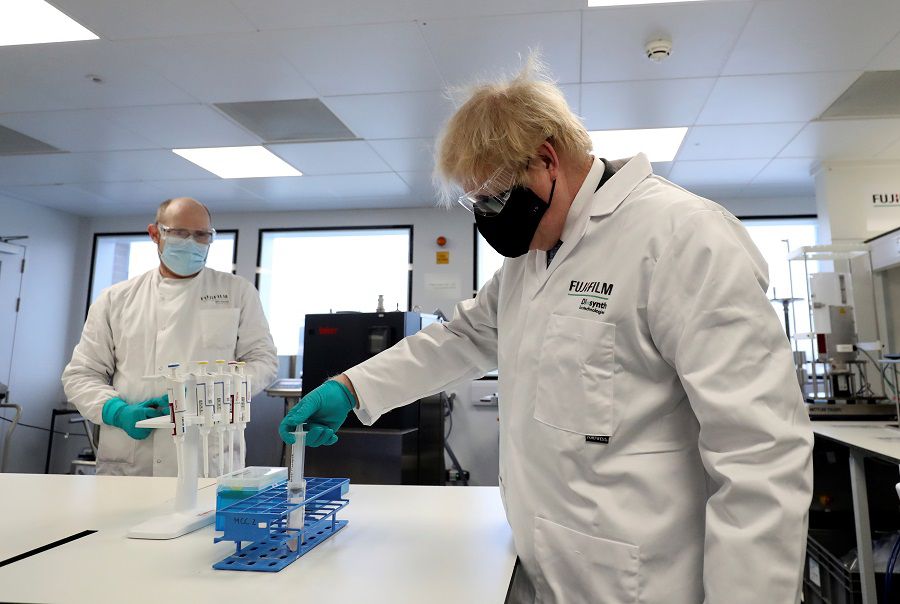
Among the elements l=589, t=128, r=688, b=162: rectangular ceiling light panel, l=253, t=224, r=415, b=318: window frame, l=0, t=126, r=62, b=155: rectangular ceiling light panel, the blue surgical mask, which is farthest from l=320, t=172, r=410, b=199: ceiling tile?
the blue surgical mask

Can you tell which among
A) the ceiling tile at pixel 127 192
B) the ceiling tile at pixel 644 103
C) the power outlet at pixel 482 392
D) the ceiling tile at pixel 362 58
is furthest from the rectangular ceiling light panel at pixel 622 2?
the ceiling tile at pixel 127 192

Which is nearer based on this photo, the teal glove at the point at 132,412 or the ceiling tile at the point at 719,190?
the teal glove at the point at 132,412

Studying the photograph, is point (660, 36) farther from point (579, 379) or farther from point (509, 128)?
point (579, 379)

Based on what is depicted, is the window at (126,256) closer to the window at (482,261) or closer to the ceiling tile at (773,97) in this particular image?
the window at (482,261)

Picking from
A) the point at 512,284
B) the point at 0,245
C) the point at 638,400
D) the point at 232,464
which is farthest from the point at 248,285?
the point at 0,245

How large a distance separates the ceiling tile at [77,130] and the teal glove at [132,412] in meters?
2.23

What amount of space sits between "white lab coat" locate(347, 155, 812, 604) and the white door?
5.05 metres

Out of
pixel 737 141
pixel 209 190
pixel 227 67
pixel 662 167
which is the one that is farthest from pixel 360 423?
pixel 737 141

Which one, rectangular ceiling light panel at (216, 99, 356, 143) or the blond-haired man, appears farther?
rectangular ceiling light panel at (216, 99, 356, 143)

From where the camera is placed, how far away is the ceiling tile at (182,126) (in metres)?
3.11

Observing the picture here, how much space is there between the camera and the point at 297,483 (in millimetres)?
925

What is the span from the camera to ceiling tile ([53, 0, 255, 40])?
2.20 metres

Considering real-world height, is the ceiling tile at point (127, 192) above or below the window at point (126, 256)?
above

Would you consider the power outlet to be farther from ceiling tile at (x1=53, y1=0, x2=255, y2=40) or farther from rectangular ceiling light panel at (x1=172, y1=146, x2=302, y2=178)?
ceiling tile at (x1=53, y1=0, x2=255, y2=40)
